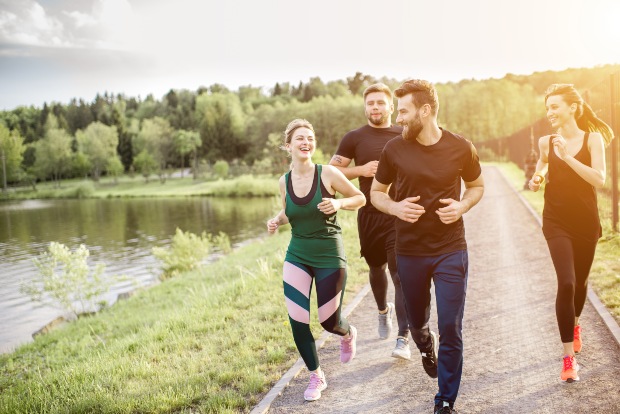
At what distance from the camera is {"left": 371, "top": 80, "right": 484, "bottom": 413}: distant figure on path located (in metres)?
3.87

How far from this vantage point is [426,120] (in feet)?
13.0

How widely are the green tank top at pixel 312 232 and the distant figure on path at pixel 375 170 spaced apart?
3.24 feet

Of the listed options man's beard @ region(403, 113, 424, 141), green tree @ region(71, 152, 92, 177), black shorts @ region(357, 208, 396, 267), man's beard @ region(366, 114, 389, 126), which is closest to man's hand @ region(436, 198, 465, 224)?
man's beard @ region(403, 113, 424, 141)

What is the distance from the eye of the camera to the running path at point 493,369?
14.0ft

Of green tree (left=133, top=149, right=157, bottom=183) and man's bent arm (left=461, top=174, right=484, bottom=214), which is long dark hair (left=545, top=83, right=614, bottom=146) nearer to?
man's bent arm (left=461, top=174, right=484, bottom=214)

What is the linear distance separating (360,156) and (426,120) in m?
1.61

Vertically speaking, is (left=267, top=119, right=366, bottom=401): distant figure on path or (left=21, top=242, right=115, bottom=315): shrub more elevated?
(left=267, top=119, right=366, bottom=401): distant figure on path

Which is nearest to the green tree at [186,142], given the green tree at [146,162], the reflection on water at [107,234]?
the green tree at [146,162]

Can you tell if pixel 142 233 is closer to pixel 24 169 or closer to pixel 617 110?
pixel 617 110

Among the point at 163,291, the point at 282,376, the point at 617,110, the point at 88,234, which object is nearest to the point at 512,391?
the point at 282,376

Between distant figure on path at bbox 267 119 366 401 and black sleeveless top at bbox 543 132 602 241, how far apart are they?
1.83m

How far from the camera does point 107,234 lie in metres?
35.4

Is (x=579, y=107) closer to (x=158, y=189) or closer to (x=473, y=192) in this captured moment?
(x=473, y=192)

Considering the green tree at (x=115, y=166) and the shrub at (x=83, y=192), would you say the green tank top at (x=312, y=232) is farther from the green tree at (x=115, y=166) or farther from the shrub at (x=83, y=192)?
the green tree at (x=115, y=166)
